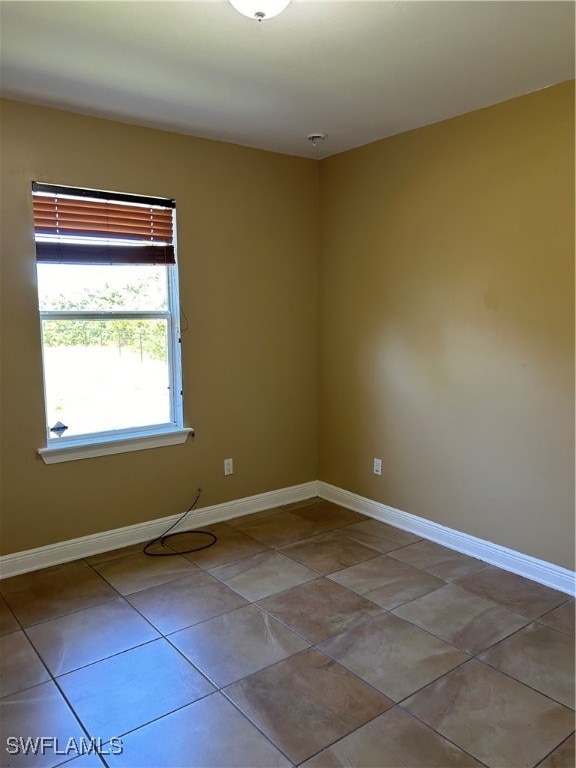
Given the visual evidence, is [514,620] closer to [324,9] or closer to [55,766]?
[55,766]

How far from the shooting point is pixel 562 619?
2604 mm

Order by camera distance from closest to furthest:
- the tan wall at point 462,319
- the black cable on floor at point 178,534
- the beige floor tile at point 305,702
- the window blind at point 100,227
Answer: the beige floor tile at point 305,702
the tan wall at point 462,319
the window blind at point 100,227
the black cable on floor at point 178,534

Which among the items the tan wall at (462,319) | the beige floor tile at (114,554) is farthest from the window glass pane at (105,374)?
the tan wall at (462,319)

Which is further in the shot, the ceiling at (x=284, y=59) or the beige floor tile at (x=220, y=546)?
the beige floor tile at (x=220, y=546)

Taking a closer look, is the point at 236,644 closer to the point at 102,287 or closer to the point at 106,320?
the point at 106,320

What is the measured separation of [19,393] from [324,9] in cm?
233

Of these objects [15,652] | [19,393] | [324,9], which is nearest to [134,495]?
[19,393]

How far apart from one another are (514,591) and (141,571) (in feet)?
6.52

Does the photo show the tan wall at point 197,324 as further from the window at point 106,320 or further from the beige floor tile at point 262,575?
the beige floor tile at point 262,575

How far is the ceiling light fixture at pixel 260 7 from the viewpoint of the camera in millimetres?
1857

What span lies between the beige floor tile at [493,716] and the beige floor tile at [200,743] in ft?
1.88

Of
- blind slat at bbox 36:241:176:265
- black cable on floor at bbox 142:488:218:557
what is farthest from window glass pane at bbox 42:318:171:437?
black cable on floor at bbox 142:488:218:557

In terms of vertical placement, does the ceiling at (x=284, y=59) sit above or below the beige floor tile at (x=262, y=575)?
above

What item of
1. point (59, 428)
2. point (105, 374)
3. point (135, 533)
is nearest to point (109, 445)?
point (59, 428)
